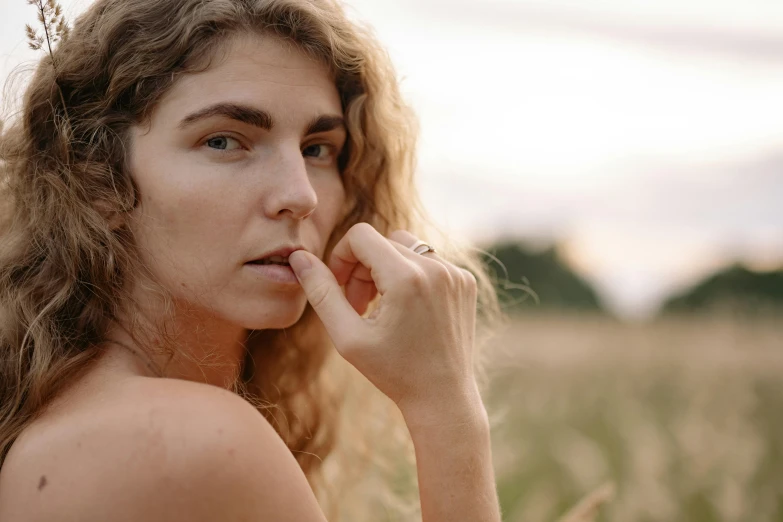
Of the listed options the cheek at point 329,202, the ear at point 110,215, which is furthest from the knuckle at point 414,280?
the ear at point 110,215

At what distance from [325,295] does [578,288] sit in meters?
14.9

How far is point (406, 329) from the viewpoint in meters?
2.47

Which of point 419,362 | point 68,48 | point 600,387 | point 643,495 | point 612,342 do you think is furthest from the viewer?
point 612,342

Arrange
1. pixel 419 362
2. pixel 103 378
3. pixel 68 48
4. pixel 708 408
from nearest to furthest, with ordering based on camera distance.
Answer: pixel 103 378
pixel 419 362
pixel 68 48
pixel 708 408

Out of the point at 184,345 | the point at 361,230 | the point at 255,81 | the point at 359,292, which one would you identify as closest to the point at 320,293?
the point at 361,230

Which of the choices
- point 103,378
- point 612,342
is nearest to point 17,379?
point 103,378

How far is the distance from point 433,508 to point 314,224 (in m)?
0.99

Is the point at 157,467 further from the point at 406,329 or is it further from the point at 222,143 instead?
the point at 222,143

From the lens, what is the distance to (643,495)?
14.8 ft

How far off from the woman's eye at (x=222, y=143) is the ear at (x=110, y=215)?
1.22 ft

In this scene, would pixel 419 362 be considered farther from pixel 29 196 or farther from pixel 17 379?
pixel 29 196

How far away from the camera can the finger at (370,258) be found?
8.37 ft

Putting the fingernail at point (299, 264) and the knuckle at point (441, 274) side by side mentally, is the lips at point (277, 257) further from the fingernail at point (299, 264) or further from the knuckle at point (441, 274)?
the knuckle at point (441, 274)

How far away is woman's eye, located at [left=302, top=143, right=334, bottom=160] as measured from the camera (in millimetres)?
2885
